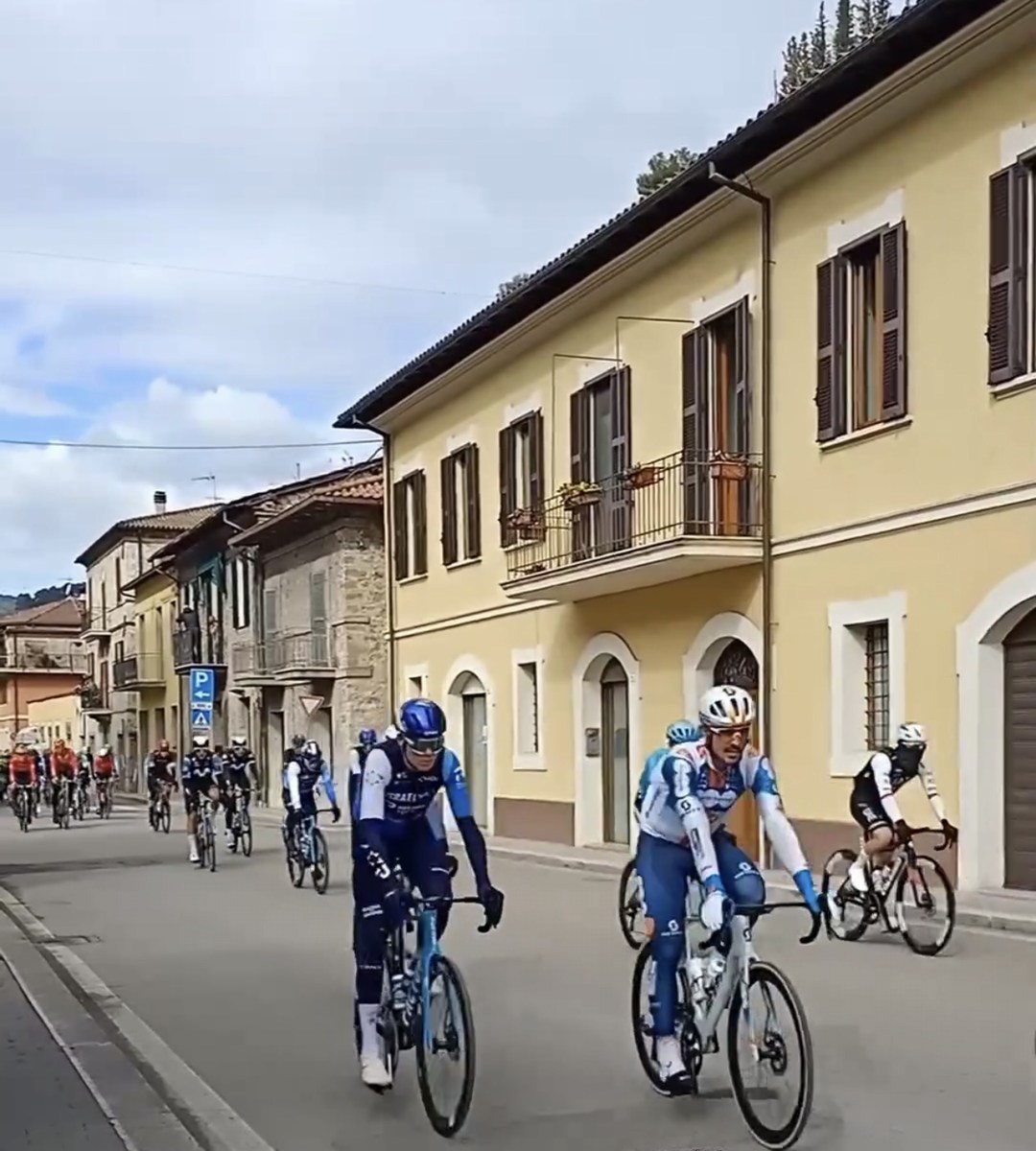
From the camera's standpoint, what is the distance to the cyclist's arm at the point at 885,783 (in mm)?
11875

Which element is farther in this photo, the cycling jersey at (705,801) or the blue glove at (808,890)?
the cycling jersey at (705,801)

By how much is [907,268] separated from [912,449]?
1.75 meters

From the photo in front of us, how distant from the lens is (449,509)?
28.5 metres

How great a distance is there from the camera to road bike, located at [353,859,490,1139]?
20.8 ft

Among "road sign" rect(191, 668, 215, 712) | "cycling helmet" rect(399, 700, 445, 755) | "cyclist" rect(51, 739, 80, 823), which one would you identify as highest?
"cycling helmet" rect(399, 700, 445, 755)

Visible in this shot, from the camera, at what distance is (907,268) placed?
15.9m

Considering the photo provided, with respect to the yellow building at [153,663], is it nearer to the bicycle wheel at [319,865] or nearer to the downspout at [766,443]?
the bicycle wheel at [319,865]

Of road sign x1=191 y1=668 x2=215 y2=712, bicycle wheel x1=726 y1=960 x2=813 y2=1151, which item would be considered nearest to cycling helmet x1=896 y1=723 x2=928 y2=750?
bicycle wheel x1=726 y1=960 x2=813 y2=1151

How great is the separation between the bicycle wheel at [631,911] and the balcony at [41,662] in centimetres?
8338

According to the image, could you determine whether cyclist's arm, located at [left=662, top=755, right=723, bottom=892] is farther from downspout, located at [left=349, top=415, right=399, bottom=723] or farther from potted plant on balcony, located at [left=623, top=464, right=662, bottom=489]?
downspout, located at [left=349, top=415, right=399, bottom=723]

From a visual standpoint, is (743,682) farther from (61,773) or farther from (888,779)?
(61,773)

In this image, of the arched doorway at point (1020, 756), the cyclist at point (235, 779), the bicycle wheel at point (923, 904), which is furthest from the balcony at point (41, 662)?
the bicycle wheel at point (923, 904)

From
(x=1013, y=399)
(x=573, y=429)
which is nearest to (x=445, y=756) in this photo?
(x=1013, y=399)

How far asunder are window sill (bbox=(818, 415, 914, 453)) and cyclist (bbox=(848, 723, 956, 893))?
176 inches
